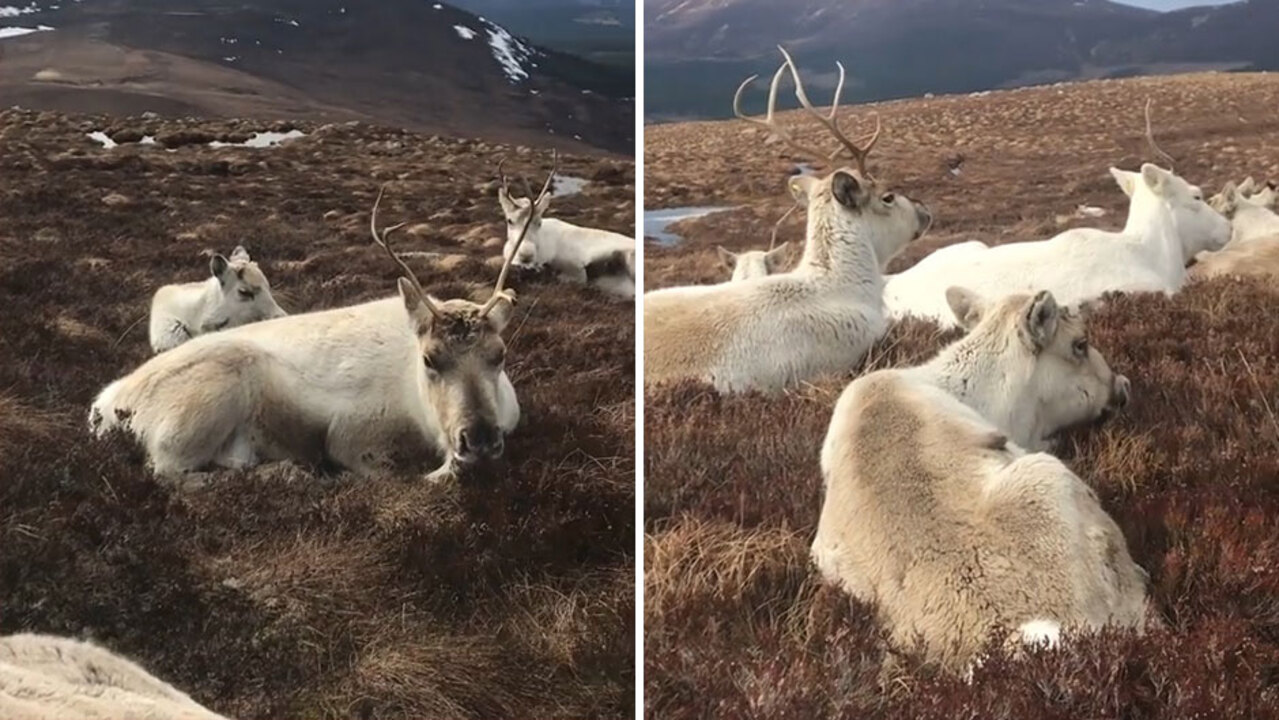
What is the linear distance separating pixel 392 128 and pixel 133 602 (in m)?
1.58

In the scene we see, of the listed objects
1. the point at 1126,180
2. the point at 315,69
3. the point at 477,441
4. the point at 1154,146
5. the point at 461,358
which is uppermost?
the point at 315,69

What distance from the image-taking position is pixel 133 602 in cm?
322

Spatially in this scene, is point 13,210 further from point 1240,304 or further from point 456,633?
point 1240,304

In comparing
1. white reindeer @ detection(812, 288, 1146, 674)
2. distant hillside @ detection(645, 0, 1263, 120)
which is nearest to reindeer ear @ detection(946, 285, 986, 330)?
white reindeer @ detection(812, 288, 1146, 674)

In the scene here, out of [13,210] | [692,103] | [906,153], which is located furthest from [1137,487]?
[13,210]

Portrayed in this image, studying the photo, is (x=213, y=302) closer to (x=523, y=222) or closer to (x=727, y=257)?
(x=523, y=222)

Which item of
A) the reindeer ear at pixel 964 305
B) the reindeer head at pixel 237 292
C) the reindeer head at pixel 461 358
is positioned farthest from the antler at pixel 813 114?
the reindeer head at pixel 237 292

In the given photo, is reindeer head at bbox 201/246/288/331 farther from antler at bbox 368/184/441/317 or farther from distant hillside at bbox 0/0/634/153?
distant hillside at bbox 0/0/634/153

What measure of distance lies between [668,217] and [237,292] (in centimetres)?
133

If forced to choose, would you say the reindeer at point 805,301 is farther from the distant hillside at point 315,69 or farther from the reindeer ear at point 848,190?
the distant hillside at point 315,69

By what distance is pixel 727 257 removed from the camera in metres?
4.09

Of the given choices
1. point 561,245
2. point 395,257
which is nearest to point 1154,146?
point 561,245

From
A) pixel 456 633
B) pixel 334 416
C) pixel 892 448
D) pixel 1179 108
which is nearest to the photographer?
pixel 892 448

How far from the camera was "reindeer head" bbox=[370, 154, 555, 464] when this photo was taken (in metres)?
3.55
